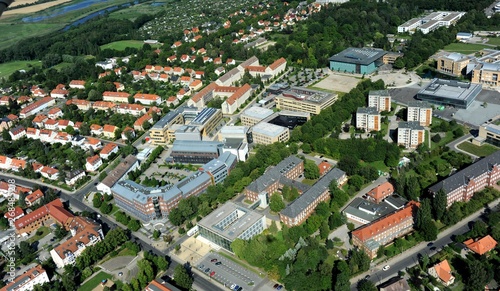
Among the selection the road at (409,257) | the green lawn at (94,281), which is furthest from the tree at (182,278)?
the road at (409,257)

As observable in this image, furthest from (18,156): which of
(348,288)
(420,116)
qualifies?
(420,116)

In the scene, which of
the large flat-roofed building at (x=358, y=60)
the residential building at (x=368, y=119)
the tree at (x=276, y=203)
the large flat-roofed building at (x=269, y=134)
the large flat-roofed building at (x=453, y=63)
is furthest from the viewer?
the large flat-roofed building at (x=358, y=60)

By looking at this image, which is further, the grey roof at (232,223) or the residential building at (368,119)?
the residential building at (368,119)

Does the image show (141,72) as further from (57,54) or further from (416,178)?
(416,178)

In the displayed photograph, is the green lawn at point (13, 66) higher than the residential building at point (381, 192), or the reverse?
the green lawn at point (13, 66)

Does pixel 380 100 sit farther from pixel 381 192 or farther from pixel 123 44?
pixel 123 44

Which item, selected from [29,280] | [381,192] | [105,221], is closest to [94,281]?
[29,280]

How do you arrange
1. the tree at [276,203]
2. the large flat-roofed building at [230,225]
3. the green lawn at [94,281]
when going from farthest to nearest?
1. the tree at [276,203]
2. the large flat-roofed building at [230,225]
3. the green lawn at [94,281]

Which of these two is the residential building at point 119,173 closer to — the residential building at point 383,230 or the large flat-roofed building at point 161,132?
the large flat-roofed building at point 161,132
